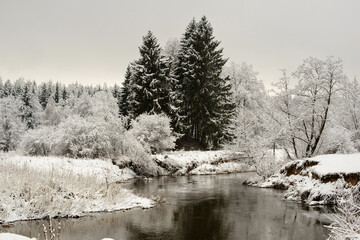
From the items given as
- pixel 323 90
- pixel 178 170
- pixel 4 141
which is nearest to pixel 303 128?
pixel 323 90

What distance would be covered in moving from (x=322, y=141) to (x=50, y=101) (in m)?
68.5

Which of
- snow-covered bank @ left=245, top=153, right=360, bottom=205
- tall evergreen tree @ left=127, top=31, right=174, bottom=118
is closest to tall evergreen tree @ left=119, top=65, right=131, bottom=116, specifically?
tall evergreen tree @ left=127, top=31, right=174, bottom=118

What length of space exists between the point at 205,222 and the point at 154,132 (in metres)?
20.5

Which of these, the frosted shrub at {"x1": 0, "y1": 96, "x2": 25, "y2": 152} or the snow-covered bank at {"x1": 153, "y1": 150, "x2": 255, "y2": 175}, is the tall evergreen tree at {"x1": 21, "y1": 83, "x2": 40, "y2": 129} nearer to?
the frosted shrub at {"x1": 0, "y1": 96, "x2": 25, "y2": 152}

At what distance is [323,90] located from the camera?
80.2 ft

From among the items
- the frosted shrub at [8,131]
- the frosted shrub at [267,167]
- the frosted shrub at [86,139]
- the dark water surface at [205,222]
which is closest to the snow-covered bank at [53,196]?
the dark water surface at [205,222]

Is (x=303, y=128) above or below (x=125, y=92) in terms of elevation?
below

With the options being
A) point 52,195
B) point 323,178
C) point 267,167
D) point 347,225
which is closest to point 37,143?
point 52,195

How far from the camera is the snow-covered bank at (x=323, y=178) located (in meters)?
15.7

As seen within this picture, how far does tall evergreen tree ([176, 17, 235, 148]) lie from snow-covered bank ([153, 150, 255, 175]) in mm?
5537

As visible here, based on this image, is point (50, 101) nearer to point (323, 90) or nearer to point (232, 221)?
point (323, 90)

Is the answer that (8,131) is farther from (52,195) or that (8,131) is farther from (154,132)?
(52,195)

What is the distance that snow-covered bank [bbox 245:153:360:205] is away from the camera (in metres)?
15.7

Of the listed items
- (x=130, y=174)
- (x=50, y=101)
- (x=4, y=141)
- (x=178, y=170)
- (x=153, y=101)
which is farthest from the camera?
(x=50, y=101)
